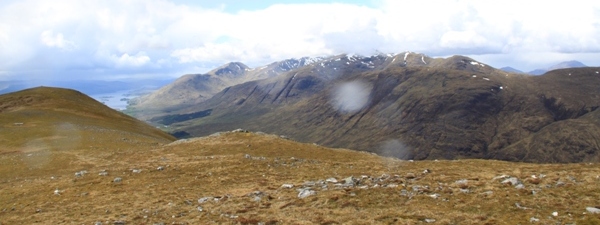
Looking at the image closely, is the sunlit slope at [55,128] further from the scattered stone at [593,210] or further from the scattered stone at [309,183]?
the scattered stone at [593,210]

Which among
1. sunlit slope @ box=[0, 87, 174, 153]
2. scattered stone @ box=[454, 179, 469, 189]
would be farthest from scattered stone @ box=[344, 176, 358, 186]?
sunlit slope @ box=[0, 87, 174, 153]

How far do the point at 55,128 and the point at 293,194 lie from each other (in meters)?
62.9

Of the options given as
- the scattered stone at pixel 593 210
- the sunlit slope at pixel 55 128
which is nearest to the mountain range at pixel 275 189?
the scattered stone at pixel 593 210

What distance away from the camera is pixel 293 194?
91.8 ft

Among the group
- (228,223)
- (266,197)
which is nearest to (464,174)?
(266,197)

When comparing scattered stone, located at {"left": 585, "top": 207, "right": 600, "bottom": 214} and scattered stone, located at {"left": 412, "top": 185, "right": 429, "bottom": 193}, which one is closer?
scattered stone, located at {"left": 585, "top": 207, "right": 600, "bottom": 214}

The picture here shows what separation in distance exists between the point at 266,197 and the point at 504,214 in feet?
49.2

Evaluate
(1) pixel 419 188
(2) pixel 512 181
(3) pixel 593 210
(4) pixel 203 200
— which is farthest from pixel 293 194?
(3) pixel 593 210

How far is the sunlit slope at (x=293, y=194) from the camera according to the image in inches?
865

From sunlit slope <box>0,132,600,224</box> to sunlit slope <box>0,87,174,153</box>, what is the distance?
16.5m

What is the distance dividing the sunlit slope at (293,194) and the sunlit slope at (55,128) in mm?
16477

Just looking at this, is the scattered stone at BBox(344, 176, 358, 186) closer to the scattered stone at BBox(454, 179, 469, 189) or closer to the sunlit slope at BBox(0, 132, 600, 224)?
the sunlit slope at BBox(0, 132, 600, 224)

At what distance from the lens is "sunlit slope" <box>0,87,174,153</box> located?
195 ft

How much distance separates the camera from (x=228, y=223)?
22.3 metres
